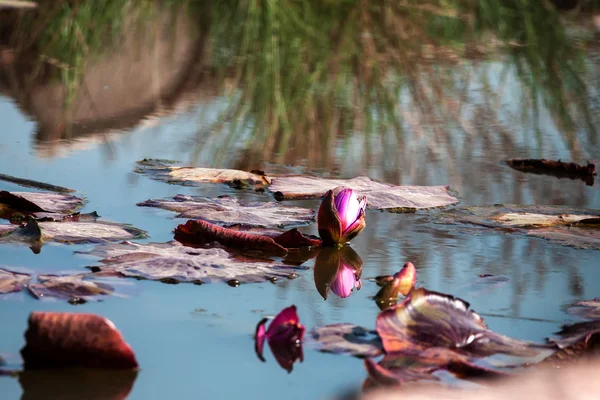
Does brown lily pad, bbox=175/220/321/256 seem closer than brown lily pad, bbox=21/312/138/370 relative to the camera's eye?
No

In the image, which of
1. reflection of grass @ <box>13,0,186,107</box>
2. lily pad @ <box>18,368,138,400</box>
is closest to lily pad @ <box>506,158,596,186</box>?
reflection of grass @ <box>13,0,186,107</box>

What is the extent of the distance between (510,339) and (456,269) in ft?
1.26

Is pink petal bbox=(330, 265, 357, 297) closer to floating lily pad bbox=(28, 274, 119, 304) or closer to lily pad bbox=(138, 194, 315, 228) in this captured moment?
lily pad bbox=(138, 194, 315, 228)

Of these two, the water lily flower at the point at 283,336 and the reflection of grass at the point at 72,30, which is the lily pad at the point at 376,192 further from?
the reflection of grass at the point at 72,30

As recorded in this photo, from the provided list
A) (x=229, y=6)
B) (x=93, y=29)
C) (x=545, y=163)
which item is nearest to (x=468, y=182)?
(x=545, y=163)

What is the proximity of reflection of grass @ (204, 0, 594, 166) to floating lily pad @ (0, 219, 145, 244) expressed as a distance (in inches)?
36.9

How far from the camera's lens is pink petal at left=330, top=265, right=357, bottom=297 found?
153cm

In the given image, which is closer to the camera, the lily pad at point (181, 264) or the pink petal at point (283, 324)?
the pink petal at point (283, 324)

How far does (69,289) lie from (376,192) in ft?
3.02

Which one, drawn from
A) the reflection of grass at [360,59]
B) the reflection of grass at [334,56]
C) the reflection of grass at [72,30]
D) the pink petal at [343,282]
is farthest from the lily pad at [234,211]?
the reflection of grass at [72,30]

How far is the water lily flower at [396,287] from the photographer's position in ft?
4.86

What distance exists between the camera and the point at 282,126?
9.37 feet

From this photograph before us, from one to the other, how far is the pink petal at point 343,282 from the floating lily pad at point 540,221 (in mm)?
402

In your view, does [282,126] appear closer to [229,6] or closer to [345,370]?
[345,370]
